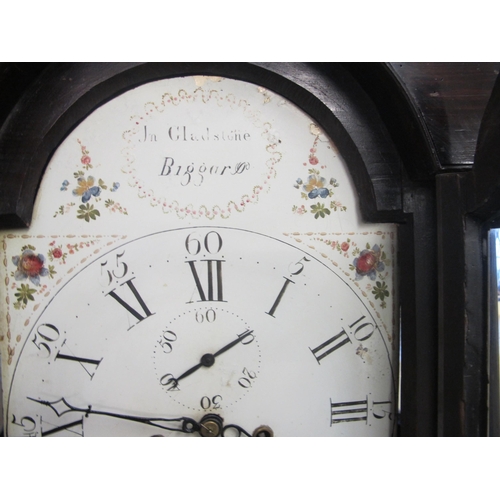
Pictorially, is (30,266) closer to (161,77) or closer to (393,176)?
(161,77)

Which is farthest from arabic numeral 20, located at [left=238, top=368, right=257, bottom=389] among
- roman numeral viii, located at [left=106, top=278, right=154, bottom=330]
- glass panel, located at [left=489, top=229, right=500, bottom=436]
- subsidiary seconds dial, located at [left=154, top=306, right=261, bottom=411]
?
glass panel, located at [left=489, top=229, right=500, bottom=436]

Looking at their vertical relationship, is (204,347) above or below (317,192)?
below

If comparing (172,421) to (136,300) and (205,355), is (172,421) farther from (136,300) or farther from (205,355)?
(136,300)

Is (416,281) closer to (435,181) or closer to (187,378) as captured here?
(435,181)

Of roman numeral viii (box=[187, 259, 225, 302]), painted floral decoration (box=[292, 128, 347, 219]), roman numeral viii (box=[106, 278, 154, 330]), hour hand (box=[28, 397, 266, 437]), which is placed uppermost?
painted floral decoration (box=[292, 128, 347, 219])

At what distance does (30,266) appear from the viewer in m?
0.98

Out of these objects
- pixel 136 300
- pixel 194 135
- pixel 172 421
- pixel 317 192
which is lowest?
pixel 172 421

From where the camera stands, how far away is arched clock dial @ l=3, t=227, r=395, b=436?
975mm

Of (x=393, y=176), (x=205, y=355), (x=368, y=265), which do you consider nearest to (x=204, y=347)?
(x=205, y=355)

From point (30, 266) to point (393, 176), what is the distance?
75 centimetres

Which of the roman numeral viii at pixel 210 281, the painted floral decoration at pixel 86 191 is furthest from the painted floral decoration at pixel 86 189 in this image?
the roman numeral viii at pixel 210 281

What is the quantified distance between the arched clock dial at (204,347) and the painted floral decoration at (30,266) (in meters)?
0.06

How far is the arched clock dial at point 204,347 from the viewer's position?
0.97 meters

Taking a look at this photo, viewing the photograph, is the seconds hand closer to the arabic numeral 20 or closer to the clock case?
the arabic numeral 20
